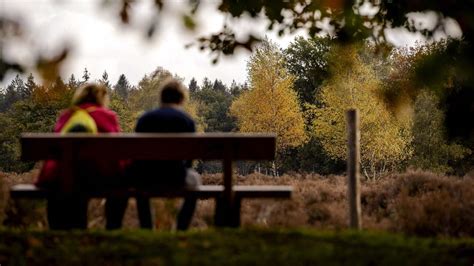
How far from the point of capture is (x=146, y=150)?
5.98 m

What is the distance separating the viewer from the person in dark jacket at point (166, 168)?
6.21 m

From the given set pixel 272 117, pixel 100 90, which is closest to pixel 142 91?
pixel 272 117

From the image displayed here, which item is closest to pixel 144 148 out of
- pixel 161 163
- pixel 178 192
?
pixel 161 163

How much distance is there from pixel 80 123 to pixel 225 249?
2304 millimetres

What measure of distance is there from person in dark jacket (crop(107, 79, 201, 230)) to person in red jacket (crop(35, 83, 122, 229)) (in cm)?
26

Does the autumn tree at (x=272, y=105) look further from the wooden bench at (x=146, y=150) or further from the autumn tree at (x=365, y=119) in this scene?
the wooden bench at (x=146, y=150)

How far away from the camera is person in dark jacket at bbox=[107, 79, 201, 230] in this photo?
621 centimetres

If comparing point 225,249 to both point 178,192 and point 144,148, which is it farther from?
point 144,148

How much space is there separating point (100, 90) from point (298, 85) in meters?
54.9

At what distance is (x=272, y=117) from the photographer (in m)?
47.8

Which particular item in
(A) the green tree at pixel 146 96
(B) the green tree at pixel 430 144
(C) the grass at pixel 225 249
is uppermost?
(A) the green tree at pixel 146 96

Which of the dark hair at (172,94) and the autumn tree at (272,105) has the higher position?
the autumn tree at (272,105)

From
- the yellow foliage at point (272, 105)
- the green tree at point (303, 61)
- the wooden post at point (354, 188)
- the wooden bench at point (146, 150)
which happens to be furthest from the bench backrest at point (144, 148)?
the green tree at point (303, 61)

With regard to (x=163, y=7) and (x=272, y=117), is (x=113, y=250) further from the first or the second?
(x=272, y=117)
